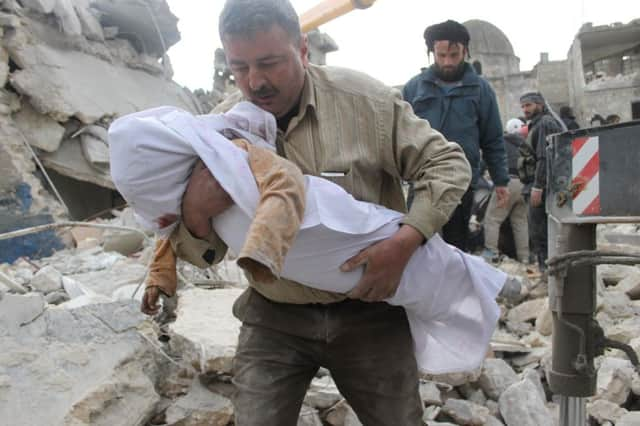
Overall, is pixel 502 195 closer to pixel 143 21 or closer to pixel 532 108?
pixel 532 108

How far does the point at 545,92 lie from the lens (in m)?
24.1

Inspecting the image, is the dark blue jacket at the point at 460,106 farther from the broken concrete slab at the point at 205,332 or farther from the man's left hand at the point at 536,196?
the broken concrete slab at the point at 205,332

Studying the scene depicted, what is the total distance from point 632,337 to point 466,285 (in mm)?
2584

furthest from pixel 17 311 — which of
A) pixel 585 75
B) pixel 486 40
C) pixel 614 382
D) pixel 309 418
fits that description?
pixel 486 40

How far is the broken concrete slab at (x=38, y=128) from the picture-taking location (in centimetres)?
683

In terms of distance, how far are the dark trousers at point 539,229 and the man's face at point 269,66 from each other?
4273 mm

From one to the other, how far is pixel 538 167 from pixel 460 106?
1.65 meters

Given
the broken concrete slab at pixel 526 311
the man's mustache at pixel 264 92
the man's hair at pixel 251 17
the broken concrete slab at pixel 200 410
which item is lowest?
the broken concrete slab at pixel 526 311

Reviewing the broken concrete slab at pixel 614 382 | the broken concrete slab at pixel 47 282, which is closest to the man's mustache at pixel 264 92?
the broken concrete slab at pixel 614 382

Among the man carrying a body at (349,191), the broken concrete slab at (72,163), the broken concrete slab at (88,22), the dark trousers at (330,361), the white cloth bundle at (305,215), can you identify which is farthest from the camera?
the broken concrete slab at (88,22)

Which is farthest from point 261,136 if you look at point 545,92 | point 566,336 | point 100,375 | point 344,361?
point 545,92

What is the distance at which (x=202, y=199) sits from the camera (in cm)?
140

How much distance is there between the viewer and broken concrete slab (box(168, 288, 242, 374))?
253 centimetres

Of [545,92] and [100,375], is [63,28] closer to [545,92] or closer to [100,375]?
[100,375]
